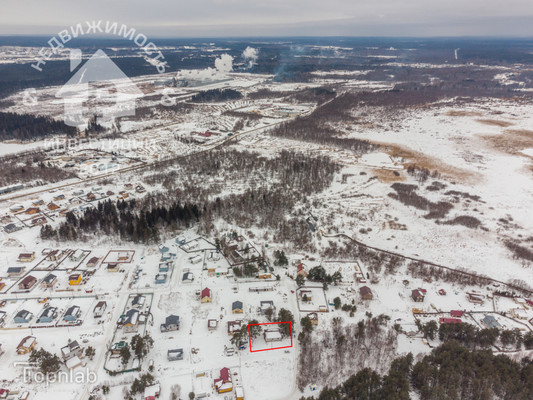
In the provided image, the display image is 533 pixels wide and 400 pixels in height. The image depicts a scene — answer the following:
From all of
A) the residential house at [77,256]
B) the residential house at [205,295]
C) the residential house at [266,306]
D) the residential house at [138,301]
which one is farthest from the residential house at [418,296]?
the residential house at [77,256]

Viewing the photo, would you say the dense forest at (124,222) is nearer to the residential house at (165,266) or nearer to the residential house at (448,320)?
the residential house at (165,266)

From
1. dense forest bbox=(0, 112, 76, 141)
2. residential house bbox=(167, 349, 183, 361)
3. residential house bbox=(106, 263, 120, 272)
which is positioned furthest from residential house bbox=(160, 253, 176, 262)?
dense forest bbox=(0, 112, 76, 141)

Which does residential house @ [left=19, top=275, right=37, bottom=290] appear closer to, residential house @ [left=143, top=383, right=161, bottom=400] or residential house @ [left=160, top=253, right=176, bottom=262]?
residential house @ [left=160, top=253, right=176, bottom=262]

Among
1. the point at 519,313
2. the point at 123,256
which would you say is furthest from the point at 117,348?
the point at 519,313

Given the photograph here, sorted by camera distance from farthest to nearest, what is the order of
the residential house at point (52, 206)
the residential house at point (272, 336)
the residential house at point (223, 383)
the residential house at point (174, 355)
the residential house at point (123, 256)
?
the residential house at point (52, 206) < the residential house at point (123, 256) < the residential house at point (272, 336) < the residential house at point (174, 355) < the residential house at point (223, 383)

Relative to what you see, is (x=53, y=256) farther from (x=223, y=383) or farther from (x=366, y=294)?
(x=366, y=294)

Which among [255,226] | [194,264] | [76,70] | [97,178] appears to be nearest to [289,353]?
[194,264]

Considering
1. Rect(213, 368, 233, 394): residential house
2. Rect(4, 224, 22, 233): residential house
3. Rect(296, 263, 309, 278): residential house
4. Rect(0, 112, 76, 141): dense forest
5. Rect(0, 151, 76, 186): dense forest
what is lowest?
Rect(213, 368, 233, 394): residential house
